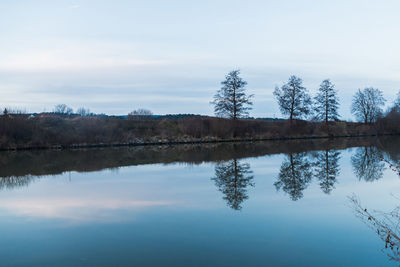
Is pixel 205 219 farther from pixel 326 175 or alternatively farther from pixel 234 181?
pixel 326 175

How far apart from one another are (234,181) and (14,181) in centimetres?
807

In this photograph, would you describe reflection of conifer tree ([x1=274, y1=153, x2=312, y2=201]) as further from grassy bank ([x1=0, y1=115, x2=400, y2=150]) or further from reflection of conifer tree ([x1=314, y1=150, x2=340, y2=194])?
grassy bank ([x1=0, y1=115, x2=400, y2=150])

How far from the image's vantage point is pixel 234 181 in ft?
39.3

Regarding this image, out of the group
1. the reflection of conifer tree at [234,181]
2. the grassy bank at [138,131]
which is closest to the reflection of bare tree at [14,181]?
the reflection of conifer tree at [234,181]

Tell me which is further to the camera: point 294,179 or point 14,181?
point 14,181

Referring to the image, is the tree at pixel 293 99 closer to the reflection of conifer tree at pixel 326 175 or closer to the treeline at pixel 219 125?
the treeline at pixel 219 125

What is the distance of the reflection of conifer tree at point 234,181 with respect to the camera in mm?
9309

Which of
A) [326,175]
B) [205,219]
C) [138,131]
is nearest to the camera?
[205,219]

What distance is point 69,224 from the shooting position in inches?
287

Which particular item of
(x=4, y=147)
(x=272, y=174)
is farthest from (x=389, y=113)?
(x=4, y=147)

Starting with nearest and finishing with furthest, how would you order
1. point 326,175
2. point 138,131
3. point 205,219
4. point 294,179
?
point 205,219, point 294,179, point 326,175, point 138,131

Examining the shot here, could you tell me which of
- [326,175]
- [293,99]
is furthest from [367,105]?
[326,175]

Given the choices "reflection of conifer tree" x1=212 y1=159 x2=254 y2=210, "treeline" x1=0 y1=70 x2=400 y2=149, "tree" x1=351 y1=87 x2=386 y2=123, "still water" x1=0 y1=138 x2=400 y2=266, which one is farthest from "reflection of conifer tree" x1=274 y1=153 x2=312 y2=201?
"tree" x1=351 y1=87 x2=386 y2=123

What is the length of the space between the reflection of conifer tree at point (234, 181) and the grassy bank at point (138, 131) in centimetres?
1847
